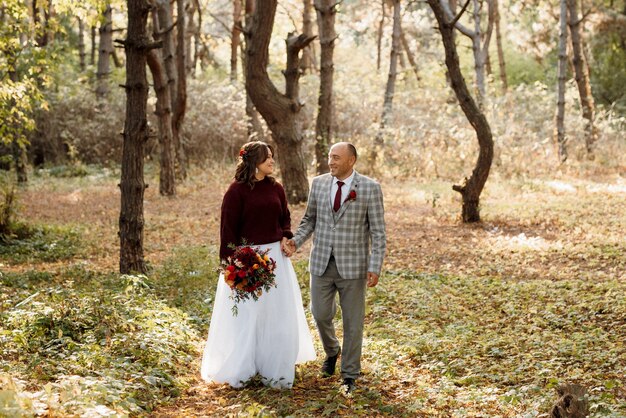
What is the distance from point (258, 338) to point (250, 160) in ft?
5.42

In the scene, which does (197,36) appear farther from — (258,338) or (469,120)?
(258,338)

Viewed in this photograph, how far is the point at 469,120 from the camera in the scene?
14.9m

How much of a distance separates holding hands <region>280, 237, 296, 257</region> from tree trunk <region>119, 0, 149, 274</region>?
14.1 feet

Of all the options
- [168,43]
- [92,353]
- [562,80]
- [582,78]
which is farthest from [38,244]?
[582,78]

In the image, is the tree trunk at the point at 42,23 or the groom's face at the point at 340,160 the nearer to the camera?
the groom's face at the point at 340,160

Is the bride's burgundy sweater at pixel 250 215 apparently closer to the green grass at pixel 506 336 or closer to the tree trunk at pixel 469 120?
the green grass at pixel 506 336

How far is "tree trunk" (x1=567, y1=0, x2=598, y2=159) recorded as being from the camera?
2341 cm

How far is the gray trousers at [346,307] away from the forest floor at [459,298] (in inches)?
11.1

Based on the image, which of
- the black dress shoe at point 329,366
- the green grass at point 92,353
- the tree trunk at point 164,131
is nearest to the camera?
the green grass at point 92,353

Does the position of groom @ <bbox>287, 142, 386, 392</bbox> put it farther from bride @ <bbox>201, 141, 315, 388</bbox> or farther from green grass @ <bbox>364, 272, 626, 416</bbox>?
green grass @ <bbox>364, 272, 626, 416</bbox>

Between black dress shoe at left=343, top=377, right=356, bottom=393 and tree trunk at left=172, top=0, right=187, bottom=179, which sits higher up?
tree trunk at left=172, top=0, right=187, bottom=179

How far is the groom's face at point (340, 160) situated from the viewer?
258 inches

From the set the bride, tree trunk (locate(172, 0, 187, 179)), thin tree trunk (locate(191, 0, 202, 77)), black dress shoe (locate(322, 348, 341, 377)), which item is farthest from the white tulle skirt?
thin tree trunk (locate(191, 0, 202, 77))

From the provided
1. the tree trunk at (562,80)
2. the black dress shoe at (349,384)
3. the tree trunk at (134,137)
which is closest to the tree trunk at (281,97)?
the tree trunk at (134,137)
